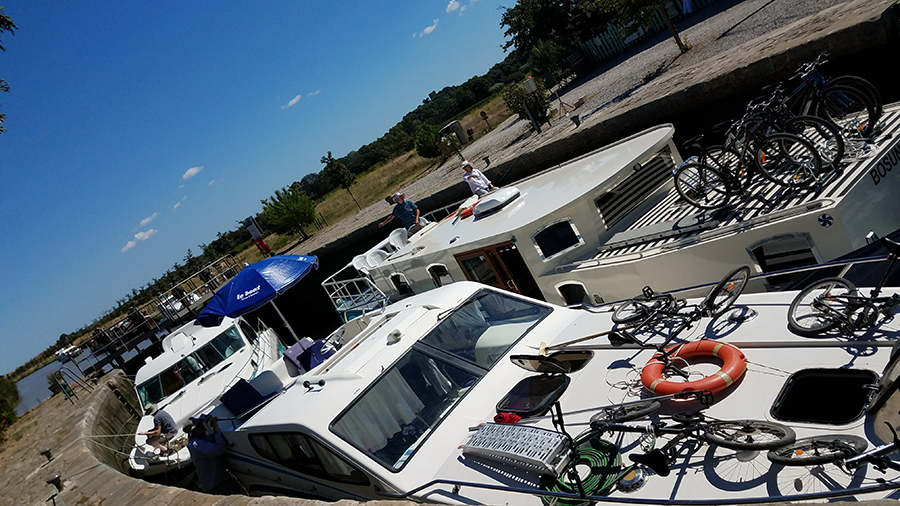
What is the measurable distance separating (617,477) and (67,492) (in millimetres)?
8502

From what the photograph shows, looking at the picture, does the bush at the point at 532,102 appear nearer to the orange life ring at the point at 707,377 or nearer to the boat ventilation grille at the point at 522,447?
the orange life ring at the point at 707,377

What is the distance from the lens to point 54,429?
15547 mm

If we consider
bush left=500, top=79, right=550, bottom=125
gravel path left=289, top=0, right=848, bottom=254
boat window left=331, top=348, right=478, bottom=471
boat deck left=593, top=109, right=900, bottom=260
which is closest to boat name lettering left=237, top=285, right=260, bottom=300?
boat window left=331, top=348, right=478, bottom=471

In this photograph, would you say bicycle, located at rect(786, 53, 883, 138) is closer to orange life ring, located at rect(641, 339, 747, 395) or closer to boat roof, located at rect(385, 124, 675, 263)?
boat roof, located at rect(385, 124, 675, 263)

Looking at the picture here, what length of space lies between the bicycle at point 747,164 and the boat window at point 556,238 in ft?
4.99

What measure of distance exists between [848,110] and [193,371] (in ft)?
42.5

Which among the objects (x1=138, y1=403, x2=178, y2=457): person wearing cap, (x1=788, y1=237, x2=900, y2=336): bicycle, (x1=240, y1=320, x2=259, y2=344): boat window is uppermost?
(x1=240, y1=320, x2=259, y2=344): boat window

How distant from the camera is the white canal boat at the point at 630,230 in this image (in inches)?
229

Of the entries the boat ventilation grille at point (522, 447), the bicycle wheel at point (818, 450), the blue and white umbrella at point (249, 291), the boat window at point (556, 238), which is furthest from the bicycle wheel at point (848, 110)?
the blue and white umbrella at point (249, 291)

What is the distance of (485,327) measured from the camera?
5957 mm

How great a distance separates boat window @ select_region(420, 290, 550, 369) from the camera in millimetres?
5582

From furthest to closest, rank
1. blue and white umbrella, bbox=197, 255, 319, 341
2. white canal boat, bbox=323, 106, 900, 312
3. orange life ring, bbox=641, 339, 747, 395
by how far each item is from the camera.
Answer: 1. blue and white umbrella, bbox=197, 255, 319, 341
2. white canal boat, bbox=323, 106, 900, 312
3. orange life ring, bbox=641, 339, 747, 395

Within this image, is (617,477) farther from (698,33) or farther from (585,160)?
(698,33)

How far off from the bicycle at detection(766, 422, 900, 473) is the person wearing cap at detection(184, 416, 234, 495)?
6240mm
